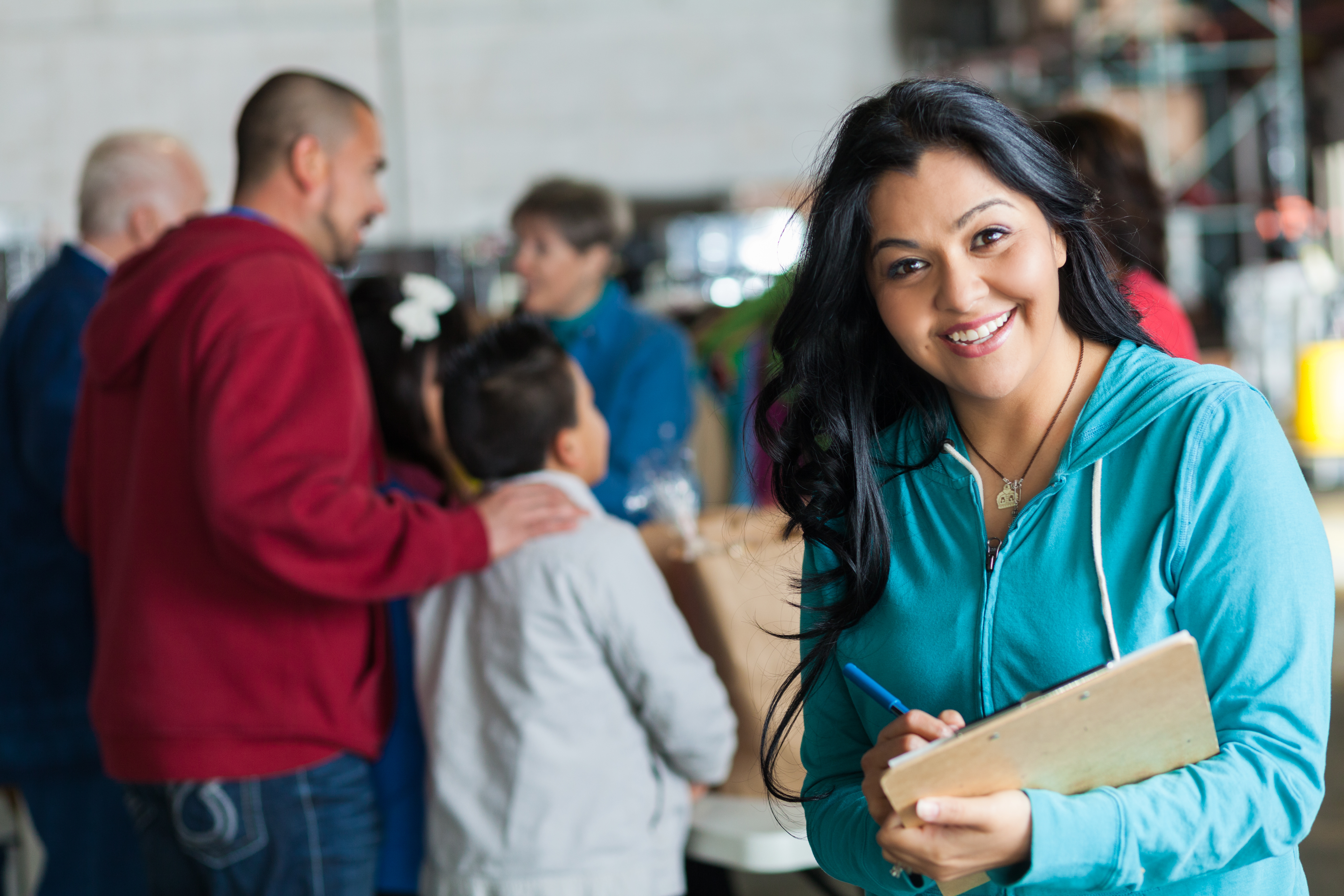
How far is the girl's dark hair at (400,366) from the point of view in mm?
2555

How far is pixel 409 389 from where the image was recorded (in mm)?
2561

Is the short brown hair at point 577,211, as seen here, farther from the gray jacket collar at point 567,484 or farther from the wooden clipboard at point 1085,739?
the wooden clipboard at point 1085,739

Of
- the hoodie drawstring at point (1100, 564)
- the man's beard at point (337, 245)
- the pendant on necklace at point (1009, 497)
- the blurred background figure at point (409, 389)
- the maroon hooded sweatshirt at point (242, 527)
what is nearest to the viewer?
the hoodie drawstring at point (1100, 564)

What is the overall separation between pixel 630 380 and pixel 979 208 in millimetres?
2169

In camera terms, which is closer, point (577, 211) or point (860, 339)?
point (860, 339)

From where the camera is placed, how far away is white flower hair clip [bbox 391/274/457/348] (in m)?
2.54

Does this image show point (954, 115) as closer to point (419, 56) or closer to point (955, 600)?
point (955, 600)

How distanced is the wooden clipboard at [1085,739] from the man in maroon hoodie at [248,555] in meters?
1.11

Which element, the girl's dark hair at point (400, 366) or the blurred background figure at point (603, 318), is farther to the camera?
the blurred background figure at point (603, 318)

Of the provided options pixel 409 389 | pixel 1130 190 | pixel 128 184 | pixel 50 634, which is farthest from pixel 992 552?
pixel 128 184

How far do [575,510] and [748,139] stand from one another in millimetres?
10256

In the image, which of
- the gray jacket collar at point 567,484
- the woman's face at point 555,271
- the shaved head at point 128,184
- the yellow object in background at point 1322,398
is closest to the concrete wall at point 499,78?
the yellow object in background at point 1322,398

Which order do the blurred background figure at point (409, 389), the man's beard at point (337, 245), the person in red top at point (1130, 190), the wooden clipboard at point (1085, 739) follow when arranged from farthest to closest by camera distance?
the blurred background figure at point (409, 389) < the man's beard at point (337, 245) < the person in red top at point (1130, 190) < the wooden clipboard at point (1085, 739)

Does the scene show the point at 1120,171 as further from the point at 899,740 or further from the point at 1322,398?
the point at 1322,398
